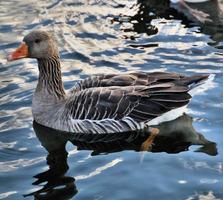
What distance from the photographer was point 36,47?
10.5 meters

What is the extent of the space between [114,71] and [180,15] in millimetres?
3515

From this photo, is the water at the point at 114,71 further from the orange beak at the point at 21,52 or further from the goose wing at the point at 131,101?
the orange beak at the point at 21,52

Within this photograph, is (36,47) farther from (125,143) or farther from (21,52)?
(125,143)

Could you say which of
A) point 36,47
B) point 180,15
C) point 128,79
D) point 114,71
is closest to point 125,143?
point 128,79

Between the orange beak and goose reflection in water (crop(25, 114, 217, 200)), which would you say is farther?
the orange beak

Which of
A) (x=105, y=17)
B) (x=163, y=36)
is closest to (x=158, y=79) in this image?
(x=163, y=36)

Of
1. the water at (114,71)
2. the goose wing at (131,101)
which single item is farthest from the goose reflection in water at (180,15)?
the goose wing at (131,101)

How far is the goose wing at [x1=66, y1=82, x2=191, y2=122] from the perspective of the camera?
10172 mm

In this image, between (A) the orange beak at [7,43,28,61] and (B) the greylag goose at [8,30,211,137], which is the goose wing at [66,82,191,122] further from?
(A) the orange beak at [7,43,28,61]

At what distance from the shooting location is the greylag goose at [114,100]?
33.4 feet

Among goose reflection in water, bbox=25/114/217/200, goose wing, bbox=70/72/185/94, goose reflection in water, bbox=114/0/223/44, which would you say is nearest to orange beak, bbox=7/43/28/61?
goose wing, bbox=70/72/185/94

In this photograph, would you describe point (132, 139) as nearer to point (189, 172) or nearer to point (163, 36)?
point (189, 172)

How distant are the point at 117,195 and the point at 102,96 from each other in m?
2.14

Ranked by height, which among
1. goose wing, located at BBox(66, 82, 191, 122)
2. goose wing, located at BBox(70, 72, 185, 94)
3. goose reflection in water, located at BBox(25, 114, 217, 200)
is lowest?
goose reflection in water, located at BBox(25, 114, 217, 200)
